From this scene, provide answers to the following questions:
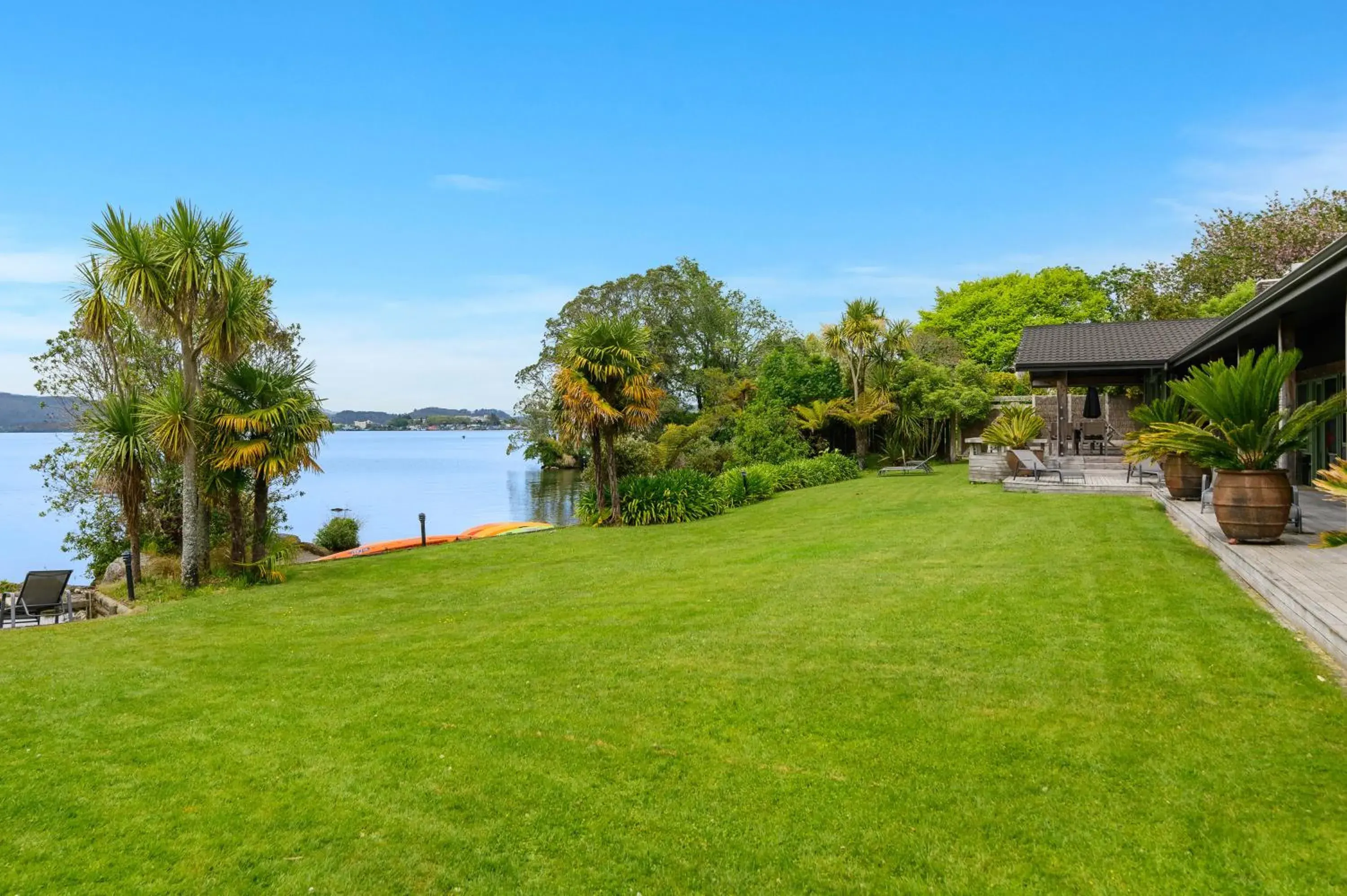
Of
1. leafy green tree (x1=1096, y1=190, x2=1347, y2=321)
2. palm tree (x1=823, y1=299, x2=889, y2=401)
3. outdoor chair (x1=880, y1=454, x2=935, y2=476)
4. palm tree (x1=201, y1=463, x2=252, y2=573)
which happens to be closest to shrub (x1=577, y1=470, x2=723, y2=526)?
outdoor chair (x1=880, y1=454, x2=935, y2=476)

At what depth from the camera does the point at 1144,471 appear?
17.4 metres

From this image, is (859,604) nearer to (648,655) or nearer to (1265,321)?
(648,655)

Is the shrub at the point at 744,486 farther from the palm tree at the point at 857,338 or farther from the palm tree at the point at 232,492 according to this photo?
the palm tree at the point at 232,492

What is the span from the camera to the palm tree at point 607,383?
16312 millimetres

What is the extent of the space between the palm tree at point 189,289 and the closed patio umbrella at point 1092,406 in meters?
21.4

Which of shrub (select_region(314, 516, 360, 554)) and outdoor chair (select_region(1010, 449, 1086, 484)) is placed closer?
outdoor chair (select_region(1010, 449, 1086, 484))

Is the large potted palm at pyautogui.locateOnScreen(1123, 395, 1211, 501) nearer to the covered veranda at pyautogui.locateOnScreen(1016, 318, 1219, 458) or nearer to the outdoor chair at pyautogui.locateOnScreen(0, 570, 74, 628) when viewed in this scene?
the covered veranda at pyautogui.locateOnScreen(1016, 318, 1219, 458)

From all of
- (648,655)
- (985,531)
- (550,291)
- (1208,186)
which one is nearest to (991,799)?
(648,655)

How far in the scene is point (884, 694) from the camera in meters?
4.72

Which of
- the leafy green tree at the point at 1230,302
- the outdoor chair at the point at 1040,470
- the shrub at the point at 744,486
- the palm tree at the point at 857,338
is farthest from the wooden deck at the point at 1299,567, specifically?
the leafy green tree at the point at 1230,302

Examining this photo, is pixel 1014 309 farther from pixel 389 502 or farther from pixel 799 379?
pixel 389 502

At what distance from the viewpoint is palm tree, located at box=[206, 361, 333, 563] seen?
34.7 ft

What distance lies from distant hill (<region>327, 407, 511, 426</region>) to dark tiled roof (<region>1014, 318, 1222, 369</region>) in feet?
267

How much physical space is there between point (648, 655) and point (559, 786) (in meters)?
2.17
